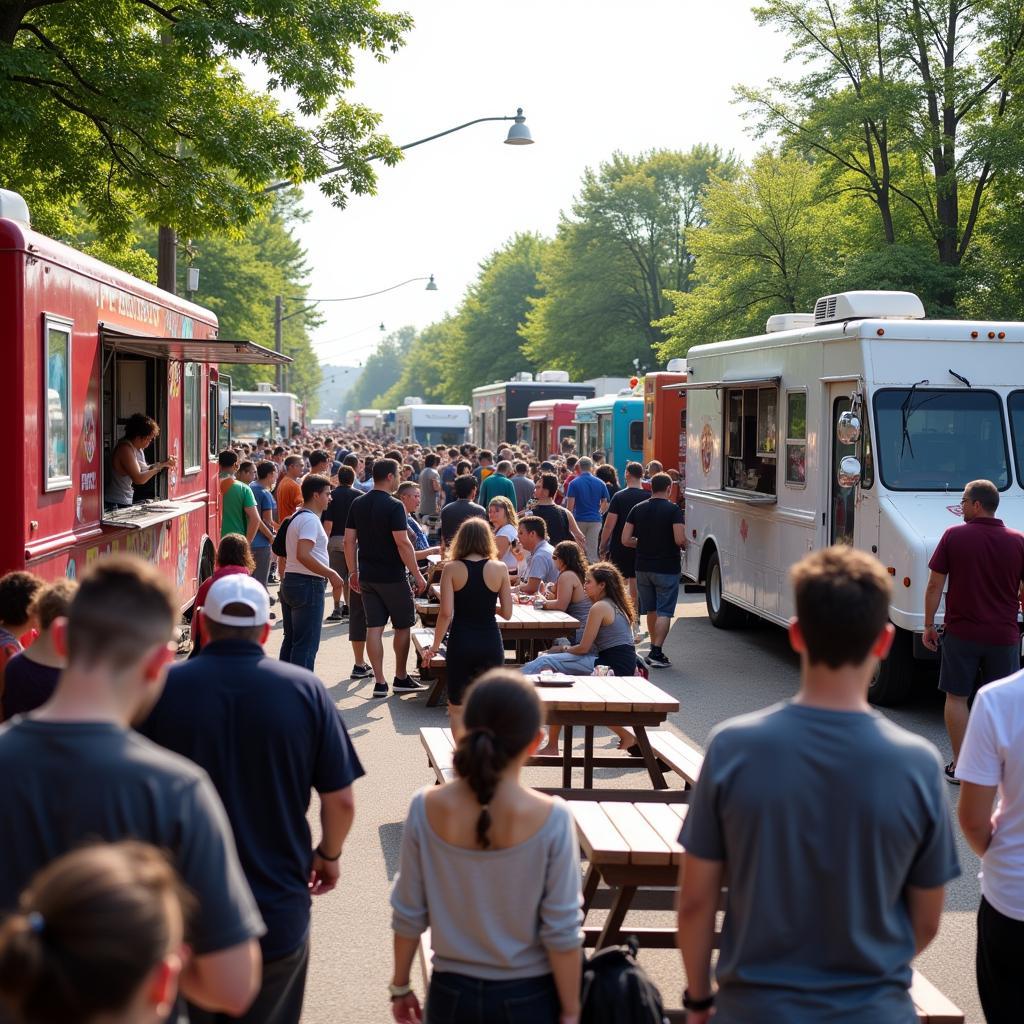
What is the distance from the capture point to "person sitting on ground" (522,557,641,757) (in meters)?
9.25

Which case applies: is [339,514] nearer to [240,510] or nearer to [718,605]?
[240,510]

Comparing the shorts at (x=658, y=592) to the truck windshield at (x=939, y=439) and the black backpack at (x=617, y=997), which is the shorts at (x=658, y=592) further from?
the black backpack at (x=617, y=997)

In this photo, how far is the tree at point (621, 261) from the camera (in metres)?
53.0

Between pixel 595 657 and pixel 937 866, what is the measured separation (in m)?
6.33

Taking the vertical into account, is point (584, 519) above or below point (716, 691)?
above

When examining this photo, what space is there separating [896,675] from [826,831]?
340 inches

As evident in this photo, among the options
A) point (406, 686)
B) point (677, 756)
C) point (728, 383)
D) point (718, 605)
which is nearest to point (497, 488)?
point (718, 605)

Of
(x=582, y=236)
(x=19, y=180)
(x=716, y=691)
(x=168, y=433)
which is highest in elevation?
(x=582, y=236)

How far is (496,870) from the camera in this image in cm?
345

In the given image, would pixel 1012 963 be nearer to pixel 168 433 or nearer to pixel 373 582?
pixel 373 582

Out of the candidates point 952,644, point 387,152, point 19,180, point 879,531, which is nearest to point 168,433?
point 19,180

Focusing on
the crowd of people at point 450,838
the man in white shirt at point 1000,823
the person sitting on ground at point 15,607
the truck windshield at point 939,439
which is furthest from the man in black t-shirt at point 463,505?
the man in white shirt at point 1000,823

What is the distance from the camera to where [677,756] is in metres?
7.02

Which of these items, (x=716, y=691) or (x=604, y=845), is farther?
(x=716, y=691)
